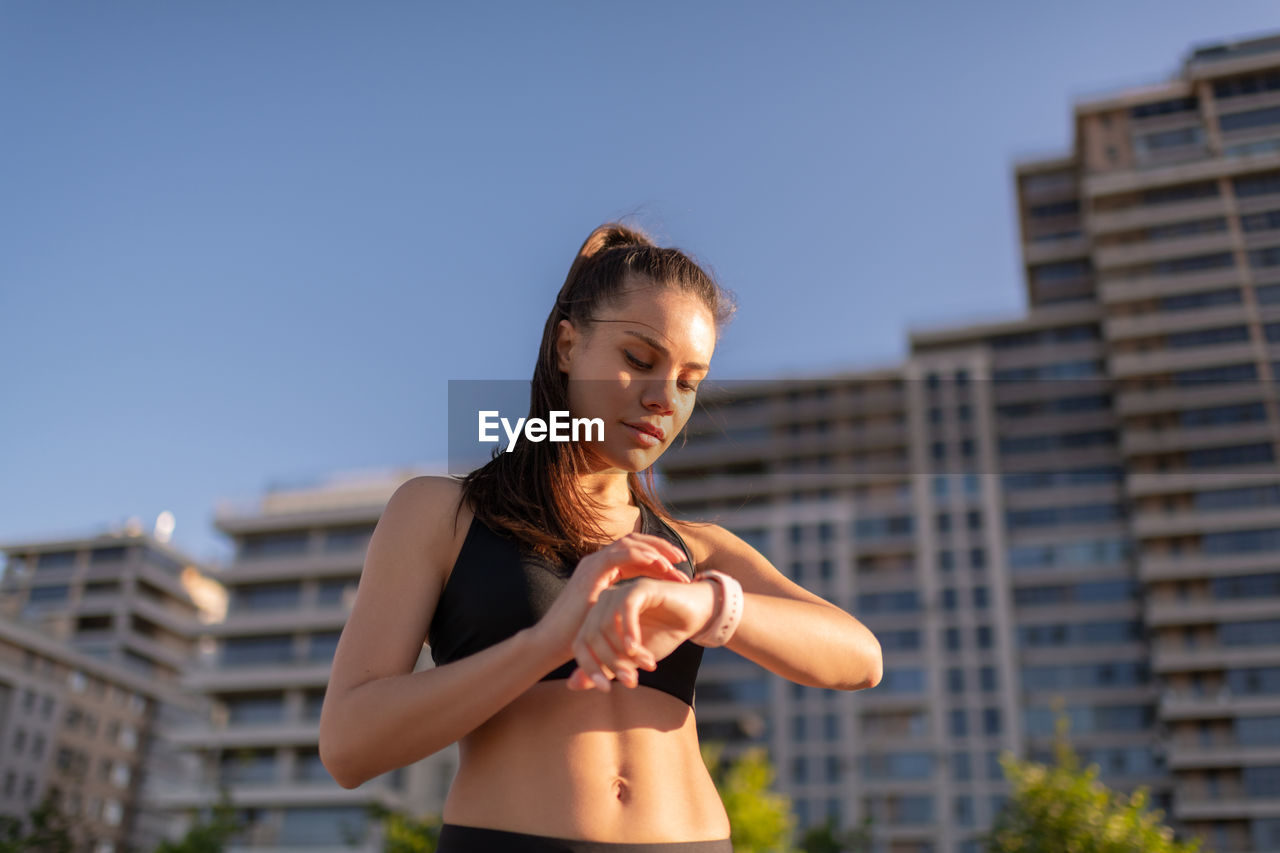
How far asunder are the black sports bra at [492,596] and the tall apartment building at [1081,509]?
55855 millimetres

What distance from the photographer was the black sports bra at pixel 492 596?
170 centimetres

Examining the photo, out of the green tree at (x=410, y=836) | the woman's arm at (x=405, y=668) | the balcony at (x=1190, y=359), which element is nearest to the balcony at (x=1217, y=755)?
the balcony at (x=1190, y=359)

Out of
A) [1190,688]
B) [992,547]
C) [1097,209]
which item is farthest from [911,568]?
[1097,209]

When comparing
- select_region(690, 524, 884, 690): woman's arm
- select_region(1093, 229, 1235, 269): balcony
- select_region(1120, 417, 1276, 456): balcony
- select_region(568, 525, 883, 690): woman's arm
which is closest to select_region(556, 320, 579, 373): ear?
select_region(568, 525, 883, 690): woman's arm

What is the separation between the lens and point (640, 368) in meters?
1.85

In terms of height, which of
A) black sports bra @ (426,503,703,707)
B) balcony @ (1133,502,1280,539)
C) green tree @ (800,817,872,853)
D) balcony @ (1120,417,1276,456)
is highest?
balcony @ (1120,417,1276,456)

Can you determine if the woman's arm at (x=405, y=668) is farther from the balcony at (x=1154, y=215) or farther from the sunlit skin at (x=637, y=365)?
the balcony at (x=1154, y=215)

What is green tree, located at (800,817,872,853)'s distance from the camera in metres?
57.0

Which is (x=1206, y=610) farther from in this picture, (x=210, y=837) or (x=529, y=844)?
(x=529, y=844)

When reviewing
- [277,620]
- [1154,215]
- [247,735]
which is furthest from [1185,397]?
[247,735]

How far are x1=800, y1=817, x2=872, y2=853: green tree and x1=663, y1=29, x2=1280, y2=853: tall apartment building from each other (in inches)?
273

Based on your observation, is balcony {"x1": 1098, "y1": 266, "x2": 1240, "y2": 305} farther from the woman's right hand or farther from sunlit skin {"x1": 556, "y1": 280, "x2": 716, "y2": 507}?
the woman's right hand

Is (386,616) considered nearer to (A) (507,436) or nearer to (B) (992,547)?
(A) (507,436)

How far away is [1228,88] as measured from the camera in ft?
213
